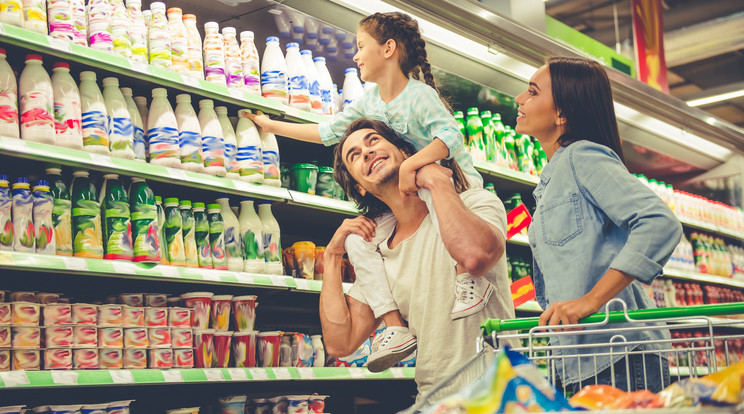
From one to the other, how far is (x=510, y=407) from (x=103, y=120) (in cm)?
202

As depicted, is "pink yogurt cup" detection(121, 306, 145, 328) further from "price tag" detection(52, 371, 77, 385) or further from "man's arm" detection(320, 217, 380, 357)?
"man's arm" detection(320, 217, 380, 357)

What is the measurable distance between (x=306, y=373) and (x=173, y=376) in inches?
23.3

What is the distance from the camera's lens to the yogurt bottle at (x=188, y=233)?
8.96 feet

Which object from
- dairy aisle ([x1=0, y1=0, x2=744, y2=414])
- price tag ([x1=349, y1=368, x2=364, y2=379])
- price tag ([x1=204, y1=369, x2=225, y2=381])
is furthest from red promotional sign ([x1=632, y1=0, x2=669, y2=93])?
price tag ([x1=204, y1=369, x2=225, y2=381])

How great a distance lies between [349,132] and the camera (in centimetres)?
246

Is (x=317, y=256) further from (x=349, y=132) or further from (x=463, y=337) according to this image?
(x=463, y=337)

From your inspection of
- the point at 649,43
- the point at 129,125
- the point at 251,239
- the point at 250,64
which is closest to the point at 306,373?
the point at 251,239

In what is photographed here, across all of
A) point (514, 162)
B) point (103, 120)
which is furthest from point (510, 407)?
point (514, 162)

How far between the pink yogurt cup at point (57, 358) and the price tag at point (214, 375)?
489mm

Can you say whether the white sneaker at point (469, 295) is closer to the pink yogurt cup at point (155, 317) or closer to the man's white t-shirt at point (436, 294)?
the man's white t-shirt at point (436, 294)

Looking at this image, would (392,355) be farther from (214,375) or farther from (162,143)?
(162,143)

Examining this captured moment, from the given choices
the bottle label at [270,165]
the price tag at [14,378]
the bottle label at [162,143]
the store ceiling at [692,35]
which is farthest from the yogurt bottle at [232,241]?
the store ceiling at [692,35]

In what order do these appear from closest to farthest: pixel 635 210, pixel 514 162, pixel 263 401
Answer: pixel 635 210 → pixel 263 401 → pixel 514 162

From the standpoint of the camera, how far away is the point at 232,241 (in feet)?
9.52
